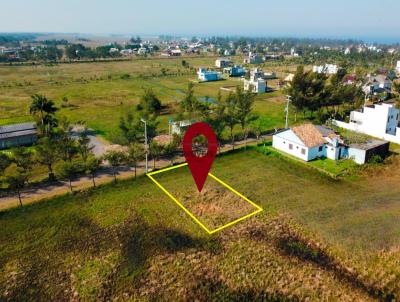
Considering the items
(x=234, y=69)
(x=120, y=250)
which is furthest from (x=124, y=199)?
(x=234, y=69)

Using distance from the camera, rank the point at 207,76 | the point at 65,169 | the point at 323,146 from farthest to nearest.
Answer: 1. the point at 207,76
2. the point at 323,146
3. the point at 65,169

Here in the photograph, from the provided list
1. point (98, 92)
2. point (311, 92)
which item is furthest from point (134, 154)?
point (98, 92)

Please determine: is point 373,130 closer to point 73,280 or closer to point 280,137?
point 280,137

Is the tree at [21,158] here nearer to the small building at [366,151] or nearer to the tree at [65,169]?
the tree at [65,169]

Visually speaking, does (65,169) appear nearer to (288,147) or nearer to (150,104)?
(288,147)

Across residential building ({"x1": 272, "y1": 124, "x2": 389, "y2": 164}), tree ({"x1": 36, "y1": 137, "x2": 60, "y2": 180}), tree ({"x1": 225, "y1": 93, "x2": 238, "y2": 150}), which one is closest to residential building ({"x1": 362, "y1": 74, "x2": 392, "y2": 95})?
residential building ({"x1": 272, "y1": 124, "x2": 389, "y2": 164})

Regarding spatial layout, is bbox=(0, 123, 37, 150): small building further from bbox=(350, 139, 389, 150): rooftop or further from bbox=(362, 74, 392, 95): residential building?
bbox=(362, 74, 392, 95): residential building
